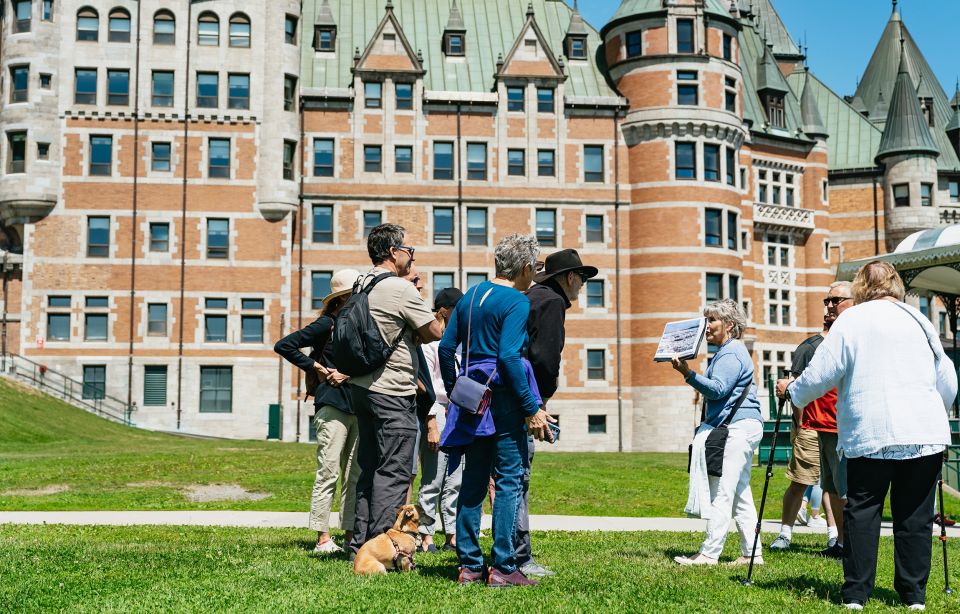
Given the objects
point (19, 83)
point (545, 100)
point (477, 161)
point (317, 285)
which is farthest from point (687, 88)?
point (19, 83)

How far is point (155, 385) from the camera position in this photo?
40.9m

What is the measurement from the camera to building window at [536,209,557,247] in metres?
44.3

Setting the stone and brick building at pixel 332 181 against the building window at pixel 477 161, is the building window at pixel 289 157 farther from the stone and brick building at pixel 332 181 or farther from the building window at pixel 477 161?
the building window at pixel 477 161

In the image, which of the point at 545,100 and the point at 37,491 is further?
the point at 545,100

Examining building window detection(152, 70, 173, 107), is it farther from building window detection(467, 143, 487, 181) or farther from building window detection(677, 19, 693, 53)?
building window detection(677, 19, 693, 53)

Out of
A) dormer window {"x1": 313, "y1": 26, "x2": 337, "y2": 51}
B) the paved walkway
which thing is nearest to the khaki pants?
the paved walkway

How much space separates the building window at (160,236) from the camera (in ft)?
136

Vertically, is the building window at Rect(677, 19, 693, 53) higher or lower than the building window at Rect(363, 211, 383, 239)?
higher

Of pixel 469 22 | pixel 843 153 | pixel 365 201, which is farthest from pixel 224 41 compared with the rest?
pixel 843 153

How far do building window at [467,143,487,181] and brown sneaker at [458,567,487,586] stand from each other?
3751 cm

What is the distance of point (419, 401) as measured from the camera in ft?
29.9

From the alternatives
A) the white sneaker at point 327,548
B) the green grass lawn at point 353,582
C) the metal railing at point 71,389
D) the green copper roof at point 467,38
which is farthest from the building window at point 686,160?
the white sneaker at point 327,548

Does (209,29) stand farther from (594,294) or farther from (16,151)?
(594,294)

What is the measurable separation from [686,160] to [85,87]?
2495cm
